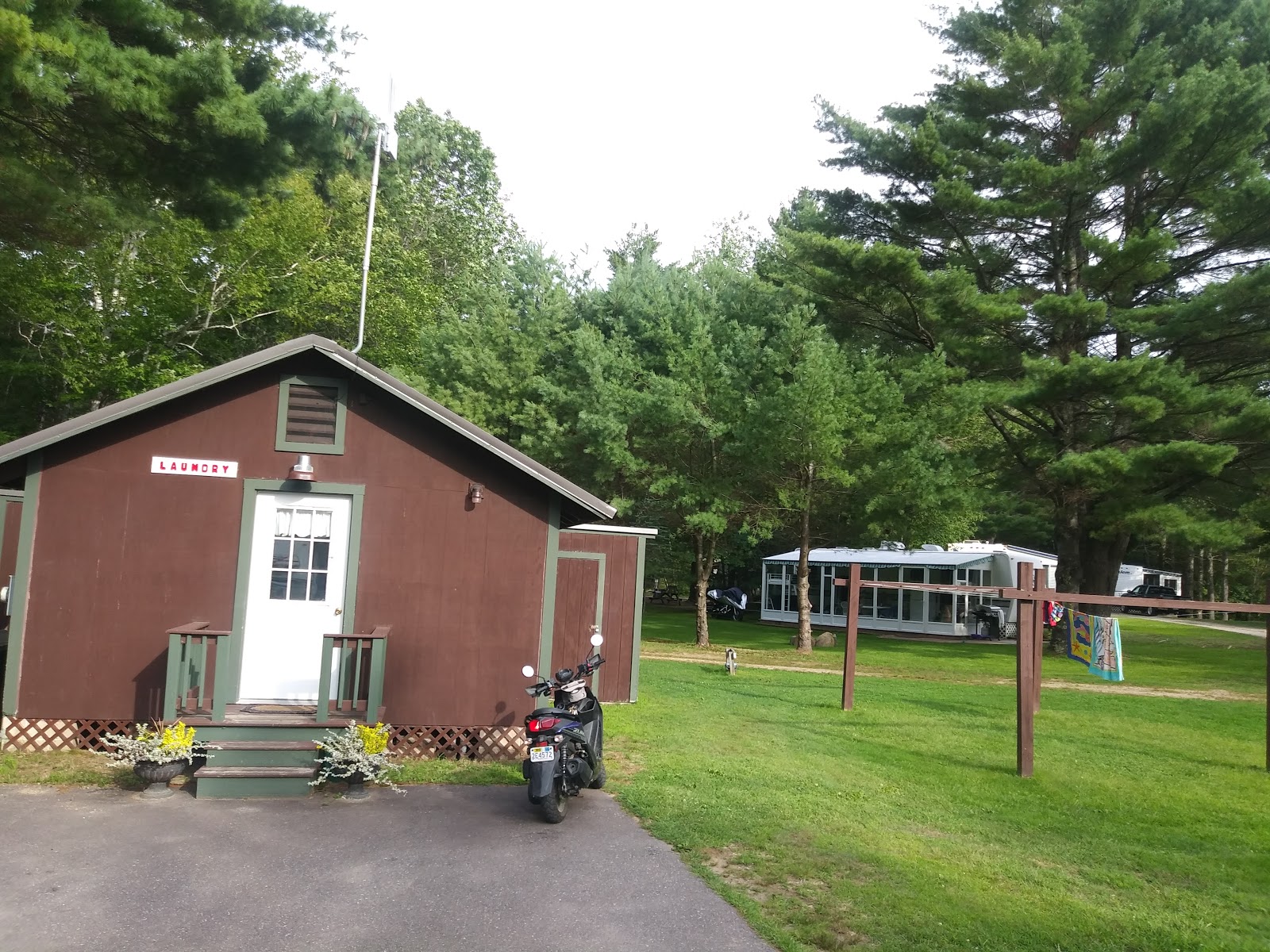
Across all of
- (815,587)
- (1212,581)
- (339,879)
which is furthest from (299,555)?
(1212,581)

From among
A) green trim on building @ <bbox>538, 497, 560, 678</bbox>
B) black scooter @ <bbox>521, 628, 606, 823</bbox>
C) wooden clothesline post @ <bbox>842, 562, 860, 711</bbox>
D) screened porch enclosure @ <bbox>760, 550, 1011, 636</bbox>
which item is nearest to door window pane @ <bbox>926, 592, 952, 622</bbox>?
screened porch enclosure @ <bbox>760, 550, 1011, 636</bbox>

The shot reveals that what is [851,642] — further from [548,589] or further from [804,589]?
[804,589]

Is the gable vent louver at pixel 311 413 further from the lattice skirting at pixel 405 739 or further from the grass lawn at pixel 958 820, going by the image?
the grass lawn at pixel 958 820

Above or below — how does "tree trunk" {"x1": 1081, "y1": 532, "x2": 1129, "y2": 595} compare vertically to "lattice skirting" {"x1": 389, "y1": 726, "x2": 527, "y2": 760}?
above

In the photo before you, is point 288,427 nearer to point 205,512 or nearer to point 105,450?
point 205,512

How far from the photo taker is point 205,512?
7.46m

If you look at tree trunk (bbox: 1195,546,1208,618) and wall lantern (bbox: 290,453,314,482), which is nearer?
wall lantern (bbox: 290,453,314,482)

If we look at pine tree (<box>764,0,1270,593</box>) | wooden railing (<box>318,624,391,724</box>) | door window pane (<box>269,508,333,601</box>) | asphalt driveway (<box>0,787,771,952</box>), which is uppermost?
pine tree (<box>764,0,1270,593</box>)

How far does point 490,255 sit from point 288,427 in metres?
28.4

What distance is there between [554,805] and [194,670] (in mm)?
3233

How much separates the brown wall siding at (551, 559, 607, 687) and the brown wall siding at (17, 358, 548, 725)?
11.2 feet

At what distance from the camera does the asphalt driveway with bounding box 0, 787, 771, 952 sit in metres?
4.01

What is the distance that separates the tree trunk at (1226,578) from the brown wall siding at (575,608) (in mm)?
34214

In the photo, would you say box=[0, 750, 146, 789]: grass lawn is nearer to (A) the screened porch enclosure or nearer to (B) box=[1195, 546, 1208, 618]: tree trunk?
(A) the screened porch enclosure
